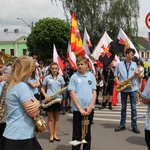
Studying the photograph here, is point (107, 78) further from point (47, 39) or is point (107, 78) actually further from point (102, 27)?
point (47, 39)

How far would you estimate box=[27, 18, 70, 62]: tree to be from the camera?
145ft

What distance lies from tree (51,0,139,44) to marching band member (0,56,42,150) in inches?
1224

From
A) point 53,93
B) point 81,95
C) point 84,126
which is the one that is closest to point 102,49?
point 53,93

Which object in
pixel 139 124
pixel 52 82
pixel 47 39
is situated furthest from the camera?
pixel 47 39

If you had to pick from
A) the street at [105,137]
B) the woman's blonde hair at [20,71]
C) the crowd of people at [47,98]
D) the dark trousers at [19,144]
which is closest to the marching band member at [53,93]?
the crowd of people at [47,98]

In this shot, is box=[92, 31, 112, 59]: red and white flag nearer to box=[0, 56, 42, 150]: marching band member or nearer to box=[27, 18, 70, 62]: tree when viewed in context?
box=[0, 56, 42, 150]: marching band member

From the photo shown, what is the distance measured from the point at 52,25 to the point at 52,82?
132ft

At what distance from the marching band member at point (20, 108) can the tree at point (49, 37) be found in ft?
131

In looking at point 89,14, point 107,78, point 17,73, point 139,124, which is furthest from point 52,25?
point 17,73

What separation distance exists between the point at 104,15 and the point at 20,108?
32200 millimetres

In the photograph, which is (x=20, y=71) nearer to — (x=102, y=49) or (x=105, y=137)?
(x=105, y=137)

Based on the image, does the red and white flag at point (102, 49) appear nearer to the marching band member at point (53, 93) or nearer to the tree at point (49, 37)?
the marching band member at point (53, 93)

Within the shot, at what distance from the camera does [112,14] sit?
34406 mm

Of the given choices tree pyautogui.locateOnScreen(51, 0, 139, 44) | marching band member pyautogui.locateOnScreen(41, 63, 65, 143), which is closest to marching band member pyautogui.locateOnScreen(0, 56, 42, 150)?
marching band member pyautogui.locateOnScreen(41, 63, 65, 143)
